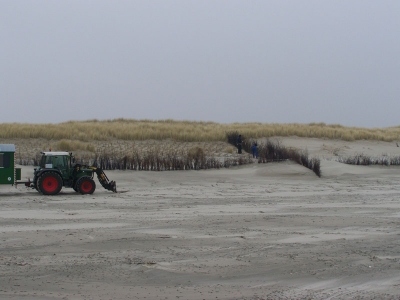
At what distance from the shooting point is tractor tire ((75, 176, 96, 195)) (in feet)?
61.8

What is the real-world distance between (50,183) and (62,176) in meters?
0.50

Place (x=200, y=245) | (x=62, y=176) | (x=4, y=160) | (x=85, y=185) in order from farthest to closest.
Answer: (x=62, y=176), (x=85, y=185), (x=4, y=160), (x=200, y=245)

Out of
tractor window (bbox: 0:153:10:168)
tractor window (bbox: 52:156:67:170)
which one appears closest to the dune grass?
tractor window (bbox: 52:156:67:170)

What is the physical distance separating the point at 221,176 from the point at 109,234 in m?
13.6

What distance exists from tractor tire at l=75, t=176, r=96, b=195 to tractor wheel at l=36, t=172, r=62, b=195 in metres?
0.57

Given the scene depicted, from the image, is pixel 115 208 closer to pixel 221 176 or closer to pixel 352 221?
pixel 352 221

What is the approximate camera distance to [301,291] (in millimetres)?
7973

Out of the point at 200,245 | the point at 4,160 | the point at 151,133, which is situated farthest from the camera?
the point at 151,133

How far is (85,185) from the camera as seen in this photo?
1892 centimetres

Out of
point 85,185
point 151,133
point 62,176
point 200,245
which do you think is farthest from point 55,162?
point 151,133

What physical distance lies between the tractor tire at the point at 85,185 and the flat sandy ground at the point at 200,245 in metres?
0.32

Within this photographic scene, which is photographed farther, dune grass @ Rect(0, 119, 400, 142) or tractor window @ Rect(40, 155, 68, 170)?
dune grass @ Rect(0, 119, 400, 142)

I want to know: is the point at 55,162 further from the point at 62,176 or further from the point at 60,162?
the point at 62,176

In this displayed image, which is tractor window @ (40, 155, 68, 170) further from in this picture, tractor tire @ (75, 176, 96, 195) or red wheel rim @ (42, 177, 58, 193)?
tractor tire @ (75, 176, 96, 195)
